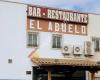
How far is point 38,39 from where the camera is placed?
130 ft

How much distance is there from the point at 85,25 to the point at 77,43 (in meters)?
2.30

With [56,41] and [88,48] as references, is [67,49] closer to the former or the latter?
[56,41]

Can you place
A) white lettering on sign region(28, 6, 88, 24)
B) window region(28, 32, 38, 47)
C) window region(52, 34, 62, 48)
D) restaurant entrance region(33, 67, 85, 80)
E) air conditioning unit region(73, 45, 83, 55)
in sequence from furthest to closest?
air conditioning unit region(73, 45, 83, 55) → window region(52, 34, 62, 48) → restaurant entrance region(33, 67, 85, 80) → white lettering on sign region(28, 6, 88, 24) → window region(28, 32, 38, 47)

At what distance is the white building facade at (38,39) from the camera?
3759 cm

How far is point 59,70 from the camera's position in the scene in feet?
135

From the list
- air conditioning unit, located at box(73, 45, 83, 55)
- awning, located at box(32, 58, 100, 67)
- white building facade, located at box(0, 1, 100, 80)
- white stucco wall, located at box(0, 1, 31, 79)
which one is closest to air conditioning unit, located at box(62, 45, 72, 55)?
white building facade, located at box(0, 1, 100, 80)

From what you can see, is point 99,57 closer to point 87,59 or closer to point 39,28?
point 87,59

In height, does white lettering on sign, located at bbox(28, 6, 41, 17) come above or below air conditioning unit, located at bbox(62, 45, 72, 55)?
above

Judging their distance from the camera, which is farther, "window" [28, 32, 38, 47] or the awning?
"window" [28, 32, 38, 47]

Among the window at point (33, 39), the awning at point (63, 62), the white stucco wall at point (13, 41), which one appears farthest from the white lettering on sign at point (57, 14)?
the awning at point (63, 62)

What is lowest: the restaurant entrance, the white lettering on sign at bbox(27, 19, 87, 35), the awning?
the restaurant entrance

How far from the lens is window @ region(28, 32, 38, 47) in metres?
39.0

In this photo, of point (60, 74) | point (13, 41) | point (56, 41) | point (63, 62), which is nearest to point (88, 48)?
point (56, 41)

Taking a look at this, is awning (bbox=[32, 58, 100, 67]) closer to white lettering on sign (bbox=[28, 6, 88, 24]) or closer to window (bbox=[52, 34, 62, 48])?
window (bbox=[52, 34, 62, 48])
